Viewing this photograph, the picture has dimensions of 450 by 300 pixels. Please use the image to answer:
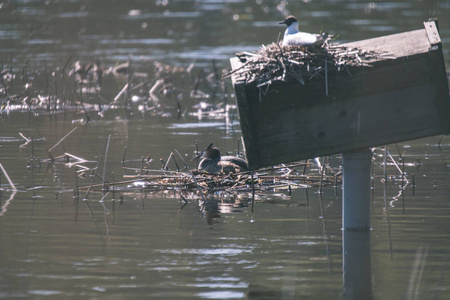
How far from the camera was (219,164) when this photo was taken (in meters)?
11.9

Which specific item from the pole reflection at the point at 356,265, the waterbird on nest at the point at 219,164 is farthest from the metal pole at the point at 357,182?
the waterbird on nest at the point at 219,164

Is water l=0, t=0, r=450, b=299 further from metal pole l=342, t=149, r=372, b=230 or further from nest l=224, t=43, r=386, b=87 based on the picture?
nest l=224, t=43, r=386, b=87

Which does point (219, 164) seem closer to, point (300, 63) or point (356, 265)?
point (300, 63)

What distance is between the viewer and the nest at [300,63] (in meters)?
8.16

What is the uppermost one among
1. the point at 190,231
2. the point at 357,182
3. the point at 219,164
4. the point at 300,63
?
the point at 300,63

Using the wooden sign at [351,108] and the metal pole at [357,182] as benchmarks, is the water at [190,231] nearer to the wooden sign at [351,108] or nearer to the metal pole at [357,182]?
the metal pole at [357,182]

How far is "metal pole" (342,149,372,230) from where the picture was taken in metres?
8.55

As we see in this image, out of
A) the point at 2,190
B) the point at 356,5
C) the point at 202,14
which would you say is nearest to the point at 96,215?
the point at 2,190

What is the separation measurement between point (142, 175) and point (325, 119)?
4047 mm

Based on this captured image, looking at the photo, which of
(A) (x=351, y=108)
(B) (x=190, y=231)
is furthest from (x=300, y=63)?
(B) (x=190, y=231)

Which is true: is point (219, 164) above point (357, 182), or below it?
above

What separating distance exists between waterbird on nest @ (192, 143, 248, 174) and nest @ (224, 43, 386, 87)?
3511mm

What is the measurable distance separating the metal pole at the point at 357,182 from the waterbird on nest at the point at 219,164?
3.30 m

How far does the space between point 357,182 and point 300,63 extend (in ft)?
4.40
